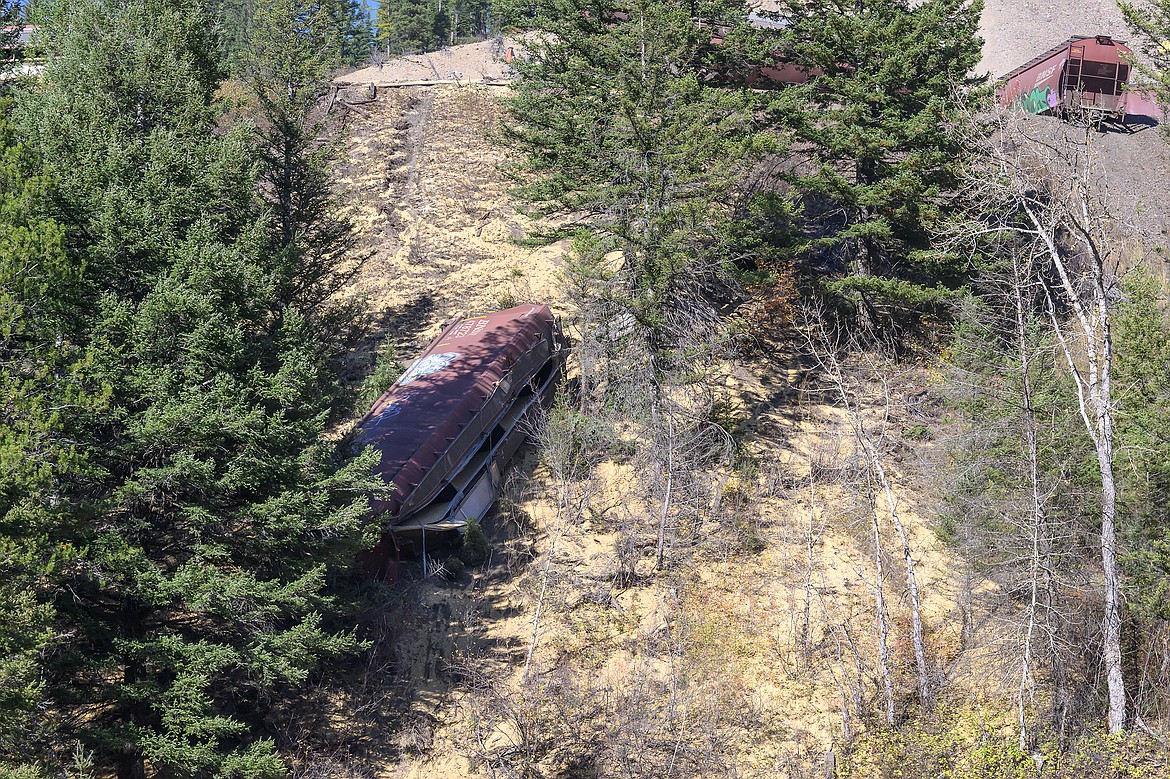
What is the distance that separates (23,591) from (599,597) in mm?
11303

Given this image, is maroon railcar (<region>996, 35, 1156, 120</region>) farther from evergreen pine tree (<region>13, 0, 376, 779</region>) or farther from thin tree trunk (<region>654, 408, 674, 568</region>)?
evergreen pine tree (<region>13, 0, 376, 779</region>)

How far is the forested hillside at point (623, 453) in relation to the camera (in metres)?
14.9

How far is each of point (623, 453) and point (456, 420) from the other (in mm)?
4314

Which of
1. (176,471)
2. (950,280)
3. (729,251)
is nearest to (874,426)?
(950,280)

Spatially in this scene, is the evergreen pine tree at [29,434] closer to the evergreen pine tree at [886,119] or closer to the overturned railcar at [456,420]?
the overturned railcar at [456,420]

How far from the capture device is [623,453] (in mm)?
22641

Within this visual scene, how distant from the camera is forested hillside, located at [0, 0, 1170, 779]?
1487 centimetres

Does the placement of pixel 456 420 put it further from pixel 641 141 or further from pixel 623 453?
pixel 641 141

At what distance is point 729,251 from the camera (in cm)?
2344

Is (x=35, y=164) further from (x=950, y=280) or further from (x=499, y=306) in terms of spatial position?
(x=950, y=280)

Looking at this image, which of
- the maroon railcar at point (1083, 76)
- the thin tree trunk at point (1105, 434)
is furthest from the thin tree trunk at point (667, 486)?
the maroon railcar at point (1083, 76)

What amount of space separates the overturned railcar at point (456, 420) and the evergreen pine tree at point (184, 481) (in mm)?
1708

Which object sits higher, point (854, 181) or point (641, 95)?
point (641, 95)

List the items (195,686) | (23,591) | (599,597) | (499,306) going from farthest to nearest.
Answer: (499,306)
(599,597)
(195,686)
(23,591)
